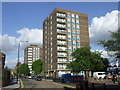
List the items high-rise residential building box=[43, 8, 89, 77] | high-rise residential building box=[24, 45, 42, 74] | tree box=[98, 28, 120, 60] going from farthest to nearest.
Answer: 1. high-rise residential building box=[24, 45, 42, 74]
2. high-rise residential building box=[43, 8, 89, 77]
3. tree box=[98, 28, 120, 60]

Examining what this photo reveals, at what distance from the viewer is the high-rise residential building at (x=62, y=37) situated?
84412mm

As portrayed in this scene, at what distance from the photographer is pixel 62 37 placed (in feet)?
286

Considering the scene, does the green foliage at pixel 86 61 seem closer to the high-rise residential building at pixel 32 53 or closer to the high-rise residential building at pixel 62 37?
the high-rise residential building at pixel 62 37

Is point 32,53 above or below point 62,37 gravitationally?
below

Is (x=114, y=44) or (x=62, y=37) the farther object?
(x=62, y=37)

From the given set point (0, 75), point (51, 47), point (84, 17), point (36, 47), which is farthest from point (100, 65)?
point (36, 47)

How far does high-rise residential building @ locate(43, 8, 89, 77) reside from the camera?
8441cm

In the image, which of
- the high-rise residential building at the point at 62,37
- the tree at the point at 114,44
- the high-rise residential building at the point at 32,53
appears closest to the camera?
the tree at the point at 114,44

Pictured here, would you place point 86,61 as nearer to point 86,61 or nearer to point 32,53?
point 86,61

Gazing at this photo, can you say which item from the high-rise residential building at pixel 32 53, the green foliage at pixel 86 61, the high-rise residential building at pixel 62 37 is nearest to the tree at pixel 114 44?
the green foliage at pixel 86 61

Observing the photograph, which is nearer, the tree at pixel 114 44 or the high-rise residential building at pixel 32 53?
the tree at pixel 114 44

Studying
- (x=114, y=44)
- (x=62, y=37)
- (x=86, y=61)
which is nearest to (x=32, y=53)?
(x=62, y=37)

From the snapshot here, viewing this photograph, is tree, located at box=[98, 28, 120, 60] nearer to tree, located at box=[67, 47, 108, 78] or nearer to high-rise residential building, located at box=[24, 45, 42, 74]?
tree, located at box=[67, 47, 108, 78]

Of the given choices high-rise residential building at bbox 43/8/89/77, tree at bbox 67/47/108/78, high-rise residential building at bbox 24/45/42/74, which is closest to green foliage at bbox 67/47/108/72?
tree at bbox 67/47/108/78
